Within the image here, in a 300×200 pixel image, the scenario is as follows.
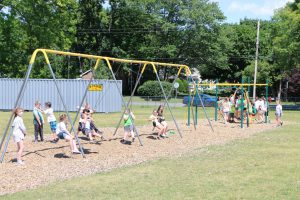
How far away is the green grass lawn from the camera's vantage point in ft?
27.5

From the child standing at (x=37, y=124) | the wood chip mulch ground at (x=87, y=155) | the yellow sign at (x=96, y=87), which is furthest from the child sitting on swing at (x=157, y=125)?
the yellow sign at (x=96, y=87)

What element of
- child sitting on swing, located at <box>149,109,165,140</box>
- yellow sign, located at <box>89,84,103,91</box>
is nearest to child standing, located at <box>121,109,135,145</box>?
child sitting on swing, located at <box>149,109,165,140</box>

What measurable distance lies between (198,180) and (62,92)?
85.5 feet

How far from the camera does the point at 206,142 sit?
17078 mm

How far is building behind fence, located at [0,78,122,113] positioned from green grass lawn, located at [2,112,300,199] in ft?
67.2

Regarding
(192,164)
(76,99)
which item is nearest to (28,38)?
(76,99)

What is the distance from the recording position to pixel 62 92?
3456 cm

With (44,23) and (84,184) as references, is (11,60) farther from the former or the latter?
(84,184)

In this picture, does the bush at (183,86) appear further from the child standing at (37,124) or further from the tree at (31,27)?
the child standing at (37,124)

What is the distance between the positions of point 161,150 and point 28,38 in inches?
1239

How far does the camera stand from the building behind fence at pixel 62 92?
112ft

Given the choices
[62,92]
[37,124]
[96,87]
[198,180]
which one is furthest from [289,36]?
[198,180]

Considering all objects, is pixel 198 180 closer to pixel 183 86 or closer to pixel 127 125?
pixel 127 125

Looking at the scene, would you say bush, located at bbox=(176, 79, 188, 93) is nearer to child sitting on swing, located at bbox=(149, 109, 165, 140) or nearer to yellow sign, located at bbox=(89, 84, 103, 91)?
yellow sign, located at bbox=(89, 84, 103, 91)
